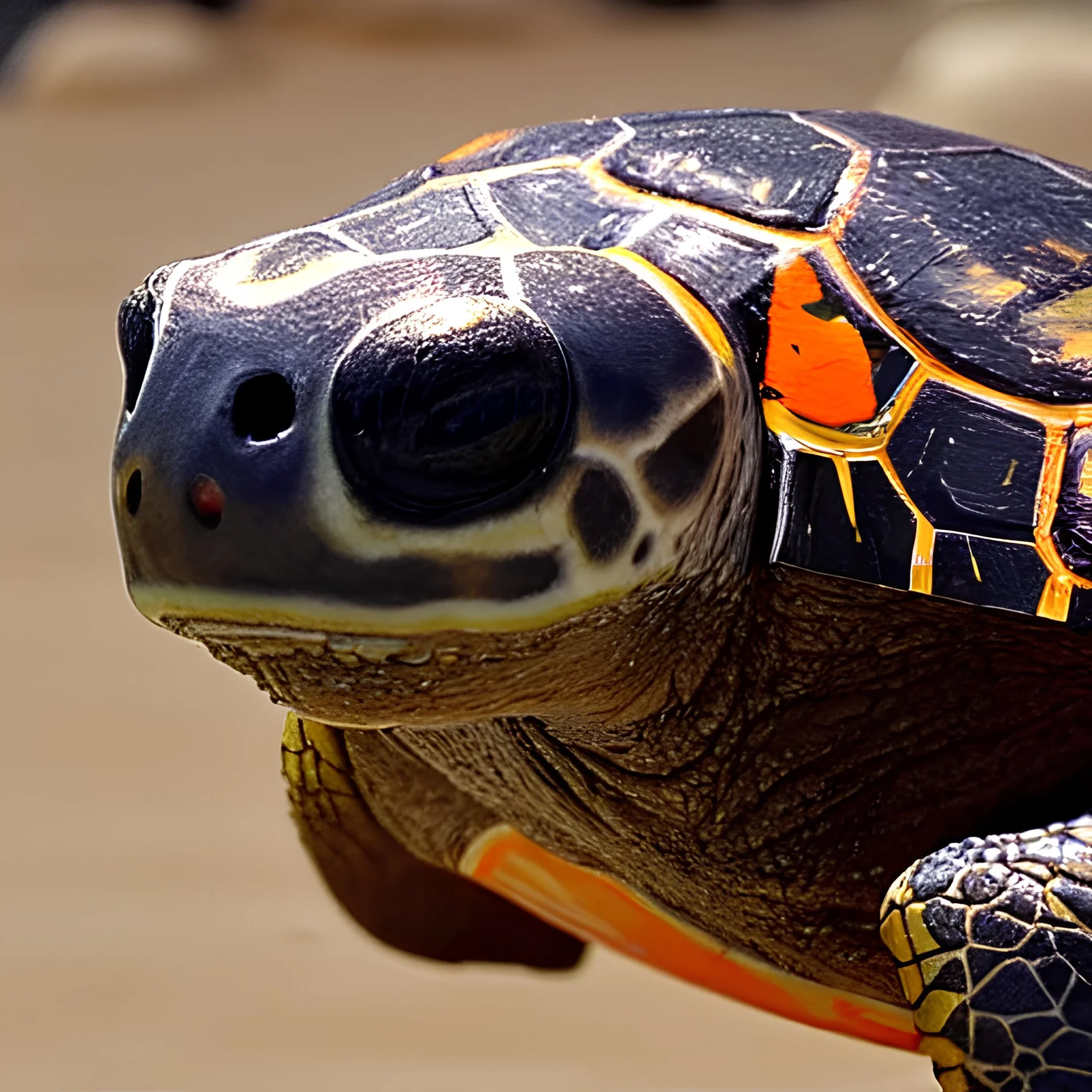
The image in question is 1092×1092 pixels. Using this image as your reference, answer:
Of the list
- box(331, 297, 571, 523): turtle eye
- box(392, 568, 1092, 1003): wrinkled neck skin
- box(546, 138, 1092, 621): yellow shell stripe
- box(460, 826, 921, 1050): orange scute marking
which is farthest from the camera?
box(460, 826, 921, 1050): orange scute marking

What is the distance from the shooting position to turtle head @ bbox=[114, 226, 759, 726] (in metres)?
1.01

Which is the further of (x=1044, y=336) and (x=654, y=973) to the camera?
(x=654, y=973)

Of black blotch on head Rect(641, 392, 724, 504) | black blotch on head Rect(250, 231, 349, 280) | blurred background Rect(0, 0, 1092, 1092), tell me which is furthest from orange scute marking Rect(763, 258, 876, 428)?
blurred background Rect(0, 0, 1092, 1092)

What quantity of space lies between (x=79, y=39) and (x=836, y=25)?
6.98m

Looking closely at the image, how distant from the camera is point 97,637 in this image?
15.4 ft

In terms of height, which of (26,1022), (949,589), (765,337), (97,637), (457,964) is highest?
(765,337)

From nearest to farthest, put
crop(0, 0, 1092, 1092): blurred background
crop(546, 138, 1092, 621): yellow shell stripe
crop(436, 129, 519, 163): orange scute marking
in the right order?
crop(546, 138, 1092, 621): yellow shell stripe → crop(436, 129, 519, 163): orange scute marking → crop(0, 0, 1092, 1092): blurred background

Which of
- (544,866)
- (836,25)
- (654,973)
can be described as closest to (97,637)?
(654,973)

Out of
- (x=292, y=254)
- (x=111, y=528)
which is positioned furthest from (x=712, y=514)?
(x=111, y=528)

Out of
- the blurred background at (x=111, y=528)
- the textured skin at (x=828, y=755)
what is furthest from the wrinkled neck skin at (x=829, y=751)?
the blurred background at (x=111, y=528)

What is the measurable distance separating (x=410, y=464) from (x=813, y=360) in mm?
445

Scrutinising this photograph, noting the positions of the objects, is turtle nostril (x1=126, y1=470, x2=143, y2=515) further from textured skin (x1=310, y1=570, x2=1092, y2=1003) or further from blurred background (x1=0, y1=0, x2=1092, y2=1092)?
blurred background (x1=0, y1=0, x2=1092, y2=1092)

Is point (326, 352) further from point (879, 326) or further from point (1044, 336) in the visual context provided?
point (1044, 336)

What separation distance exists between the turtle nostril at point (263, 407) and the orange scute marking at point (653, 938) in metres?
0.88
